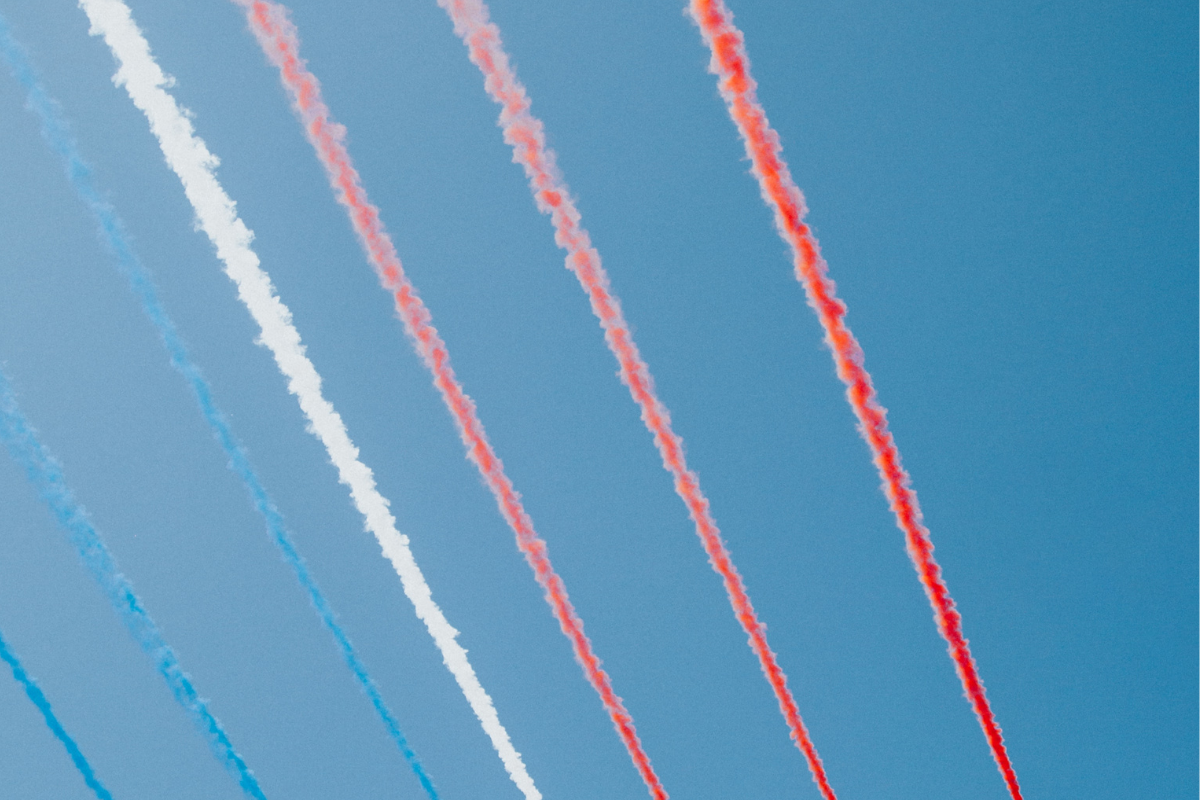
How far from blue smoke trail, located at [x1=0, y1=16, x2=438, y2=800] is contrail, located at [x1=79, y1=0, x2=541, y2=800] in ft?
1.09

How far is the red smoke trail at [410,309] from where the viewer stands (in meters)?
2.89

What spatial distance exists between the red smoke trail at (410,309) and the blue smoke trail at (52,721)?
2.55 m

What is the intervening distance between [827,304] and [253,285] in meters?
2.59

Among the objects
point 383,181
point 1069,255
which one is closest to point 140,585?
point 383,181

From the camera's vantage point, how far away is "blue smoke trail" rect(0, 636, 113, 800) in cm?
358

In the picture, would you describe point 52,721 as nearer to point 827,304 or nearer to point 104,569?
point 104,569

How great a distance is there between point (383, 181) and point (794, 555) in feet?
8.90

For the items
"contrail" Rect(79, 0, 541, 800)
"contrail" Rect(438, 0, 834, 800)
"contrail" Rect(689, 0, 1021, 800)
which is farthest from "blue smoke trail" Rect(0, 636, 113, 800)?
"contrail" Rect(689, 0, 1021, 800)

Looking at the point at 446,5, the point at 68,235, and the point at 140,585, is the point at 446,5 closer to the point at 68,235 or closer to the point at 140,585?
the point at 68,235

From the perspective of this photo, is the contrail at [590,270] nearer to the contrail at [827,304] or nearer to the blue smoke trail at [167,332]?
the contrail at [827,304]

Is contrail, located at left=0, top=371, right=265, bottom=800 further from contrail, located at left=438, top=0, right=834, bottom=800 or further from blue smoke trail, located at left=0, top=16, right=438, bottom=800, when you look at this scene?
contrail, located at left=438, top=0, right=834, bottom=800

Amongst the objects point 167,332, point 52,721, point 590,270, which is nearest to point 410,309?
point 590,270

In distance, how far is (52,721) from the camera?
3.69m

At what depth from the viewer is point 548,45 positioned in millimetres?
2977
